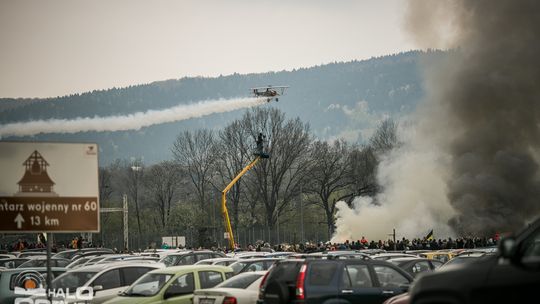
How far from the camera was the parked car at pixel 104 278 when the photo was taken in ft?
62.2

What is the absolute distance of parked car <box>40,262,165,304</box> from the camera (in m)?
19.0

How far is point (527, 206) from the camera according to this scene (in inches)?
2562

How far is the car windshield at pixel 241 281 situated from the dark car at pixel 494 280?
9.19 m

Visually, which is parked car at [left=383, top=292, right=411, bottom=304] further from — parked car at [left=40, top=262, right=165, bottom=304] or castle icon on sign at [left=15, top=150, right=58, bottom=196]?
parked car at [left=40, top=262, right=165, bottom=304]

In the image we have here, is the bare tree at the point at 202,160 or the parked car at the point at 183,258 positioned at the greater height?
the bare tree at the point at 202,160

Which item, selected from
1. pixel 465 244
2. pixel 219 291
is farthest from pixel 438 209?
pixel 219 291

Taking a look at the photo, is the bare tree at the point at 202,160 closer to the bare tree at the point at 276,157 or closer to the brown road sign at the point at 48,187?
the bare tree at the point at 276,157

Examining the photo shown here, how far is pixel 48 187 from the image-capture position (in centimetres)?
1614

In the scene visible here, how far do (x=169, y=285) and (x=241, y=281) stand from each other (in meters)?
1.53

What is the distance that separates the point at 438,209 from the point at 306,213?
33.6 meters

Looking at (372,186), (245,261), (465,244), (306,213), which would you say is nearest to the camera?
(245,261)

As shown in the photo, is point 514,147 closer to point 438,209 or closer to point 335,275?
point 438,209

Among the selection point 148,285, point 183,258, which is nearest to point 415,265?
point 148,285

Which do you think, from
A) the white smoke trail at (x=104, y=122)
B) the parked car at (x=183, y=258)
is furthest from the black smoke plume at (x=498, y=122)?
the parked car at (x=183, y=258)
